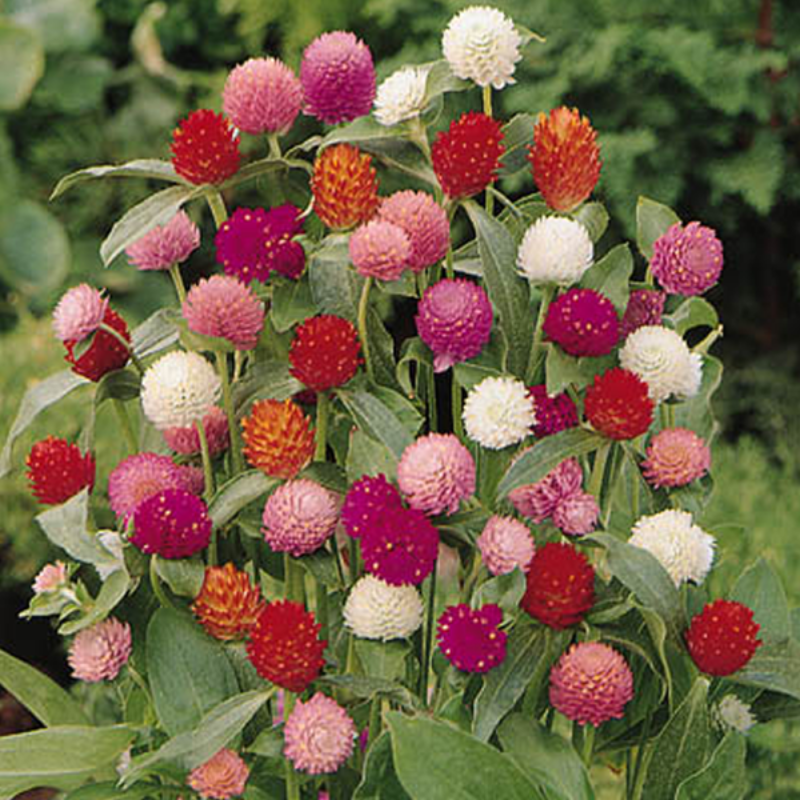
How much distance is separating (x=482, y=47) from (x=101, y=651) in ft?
1.53

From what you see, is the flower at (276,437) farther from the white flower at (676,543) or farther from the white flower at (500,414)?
the white flower at (676,543)

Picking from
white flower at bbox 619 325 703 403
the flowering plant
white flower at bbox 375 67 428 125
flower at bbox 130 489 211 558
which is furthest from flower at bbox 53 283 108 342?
white flower at bbox 619 325 703 403

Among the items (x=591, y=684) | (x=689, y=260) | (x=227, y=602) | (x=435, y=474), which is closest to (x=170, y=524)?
(x=227, y=602)

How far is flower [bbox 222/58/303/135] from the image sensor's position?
88 centimetres

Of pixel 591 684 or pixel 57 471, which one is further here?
pixel 57 471

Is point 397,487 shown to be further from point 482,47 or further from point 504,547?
point 482,47

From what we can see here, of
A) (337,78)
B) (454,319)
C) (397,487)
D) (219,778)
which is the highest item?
(337,78)

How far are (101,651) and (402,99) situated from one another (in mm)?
414

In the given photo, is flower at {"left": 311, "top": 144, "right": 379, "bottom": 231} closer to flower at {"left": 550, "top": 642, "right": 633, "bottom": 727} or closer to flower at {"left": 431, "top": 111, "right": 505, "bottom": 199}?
flower at {"left": 431, "top": 111, "right": 505, "bottom": 199}

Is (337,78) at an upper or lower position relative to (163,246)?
upper

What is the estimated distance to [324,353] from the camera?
83 cm

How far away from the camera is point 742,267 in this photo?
318cm

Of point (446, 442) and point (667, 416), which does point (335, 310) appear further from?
point (667, 416)

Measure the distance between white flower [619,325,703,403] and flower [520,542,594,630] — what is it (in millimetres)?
117
